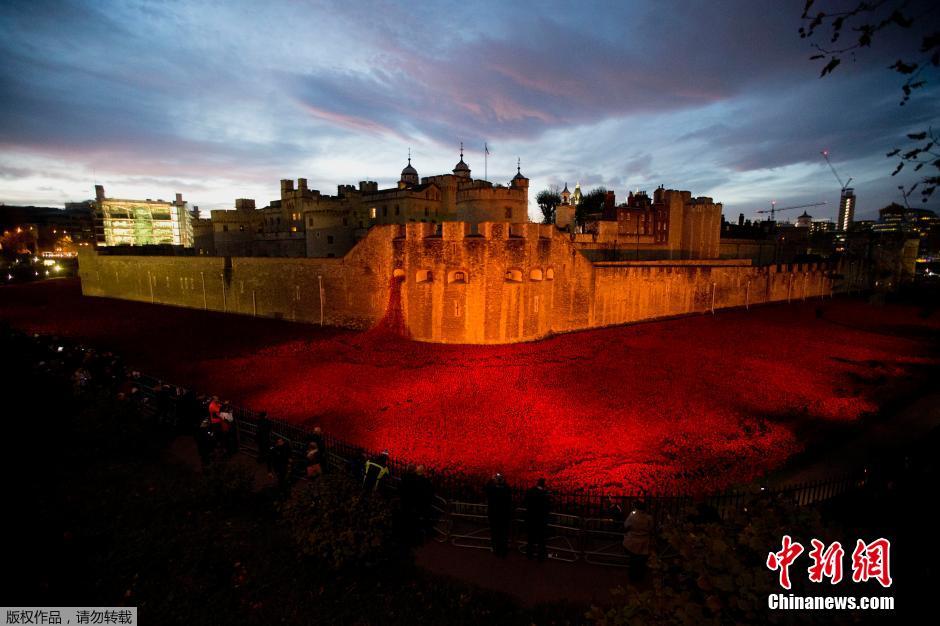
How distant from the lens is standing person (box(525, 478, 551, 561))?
6387 millimetres

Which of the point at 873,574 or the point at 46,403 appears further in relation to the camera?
the point at 46,403

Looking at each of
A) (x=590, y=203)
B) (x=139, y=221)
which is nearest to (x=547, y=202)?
(x=590, y=203)

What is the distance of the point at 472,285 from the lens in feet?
68.9

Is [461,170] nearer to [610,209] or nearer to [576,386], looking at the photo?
[610,209]

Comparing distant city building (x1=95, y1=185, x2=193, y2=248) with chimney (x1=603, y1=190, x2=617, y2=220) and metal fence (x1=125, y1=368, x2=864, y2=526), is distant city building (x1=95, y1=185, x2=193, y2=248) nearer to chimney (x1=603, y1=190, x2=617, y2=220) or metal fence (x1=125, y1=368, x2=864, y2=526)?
chimney (x1=603, y1=190, x2=617, y2=220)

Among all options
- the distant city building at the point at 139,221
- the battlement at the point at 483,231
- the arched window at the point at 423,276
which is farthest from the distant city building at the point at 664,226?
the distant city building at the point at 139,221

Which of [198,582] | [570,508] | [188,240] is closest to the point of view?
[198,582]

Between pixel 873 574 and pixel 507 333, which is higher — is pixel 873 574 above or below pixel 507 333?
above

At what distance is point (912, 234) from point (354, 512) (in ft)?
208

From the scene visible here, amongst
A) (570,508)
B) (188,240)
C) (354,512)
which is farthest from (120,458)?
(188,240)

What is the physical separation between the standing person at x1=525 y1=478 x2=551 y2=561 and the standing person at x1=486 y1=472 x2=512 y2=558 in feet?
1.06

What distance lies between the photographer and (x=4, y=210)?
81062mm

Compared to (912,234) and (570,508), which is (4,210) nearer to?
(570,508)

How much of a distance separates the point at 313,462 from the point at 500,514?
365 cm
